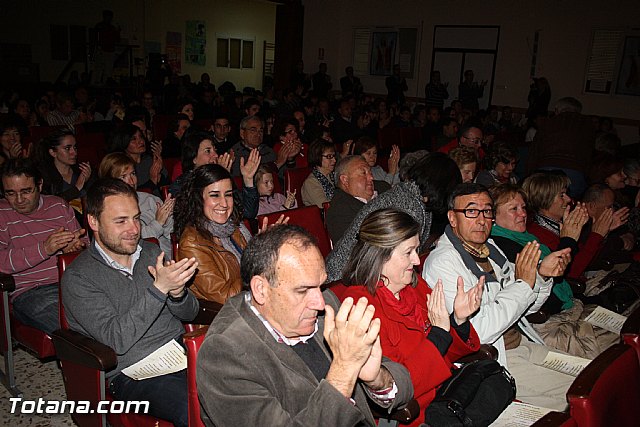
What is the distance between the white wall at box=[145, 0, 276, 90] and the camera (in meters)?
15.0

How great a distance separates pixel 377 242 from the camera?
2299 mm

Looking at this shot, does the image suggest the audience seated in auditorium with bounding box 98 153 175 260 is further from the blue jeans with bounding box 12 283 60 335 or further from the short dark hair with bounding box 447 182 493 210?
the short dark hair with bounding box 447 182 493 210

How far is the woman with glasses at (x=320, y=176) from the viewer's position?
470 centimetres

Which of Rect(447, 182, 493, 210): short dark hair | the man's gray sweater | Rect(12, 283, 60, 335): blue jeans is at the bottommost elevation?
Rect(12, 283, 60, 335): blue jeans

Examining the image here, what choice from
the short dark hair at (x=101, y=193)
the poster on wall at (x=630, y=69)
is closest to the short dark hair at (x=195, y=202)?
the short dark hair at (x=101, y=193)

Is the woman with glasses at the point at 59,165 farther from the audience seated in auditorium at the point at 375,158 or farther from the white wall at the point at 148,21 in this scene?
the white wall at the point at 148,21

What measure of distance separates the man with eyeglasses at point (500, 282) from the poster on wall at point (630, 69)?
9.79m

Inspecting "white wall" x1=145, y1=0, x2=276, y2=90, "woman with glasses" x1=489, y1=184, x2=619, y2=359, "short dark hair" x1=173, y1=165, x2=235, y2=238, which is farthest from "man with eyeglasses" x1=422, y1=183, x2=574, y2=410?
"white wall" x1=145, y1=0, x2=276, y2=90

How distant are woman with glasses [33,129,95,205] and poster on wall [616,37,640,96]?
10.5 metres

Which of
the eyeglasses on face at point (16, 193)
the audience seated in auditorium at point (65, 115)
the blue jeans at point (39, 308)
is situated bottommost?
the blue jeans at point (39, 308)

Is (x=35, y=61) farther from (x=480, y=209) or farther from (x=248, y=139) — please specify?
(x=480, y=209)

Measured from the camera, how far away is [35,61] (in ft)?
42.7

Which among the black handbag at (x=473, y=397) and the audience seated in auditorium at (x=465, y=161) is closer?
the black handbag at (x=473, y=397)

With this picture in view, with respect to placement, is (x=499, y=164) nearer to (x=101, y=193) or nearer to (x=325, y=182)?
(x=325, y=182)
